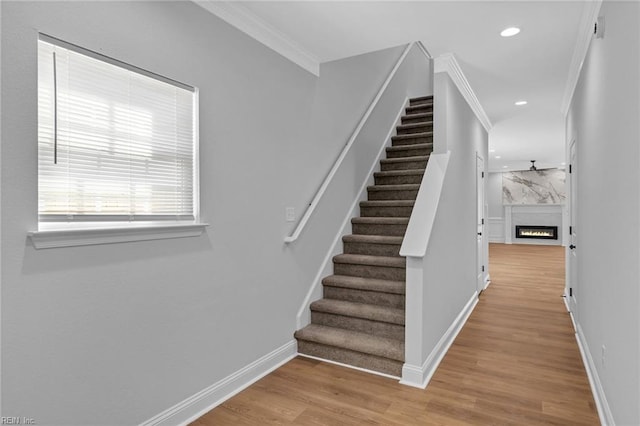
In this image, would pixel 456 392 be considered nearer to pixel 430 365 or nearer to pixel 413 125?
pixel 430 365

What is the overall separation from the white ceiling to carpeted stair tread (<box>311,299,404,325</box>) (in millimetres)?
2111

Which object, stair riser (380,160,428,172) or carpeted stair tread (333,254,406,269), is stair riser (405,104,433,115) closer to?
stair riser (380,160,428,172)

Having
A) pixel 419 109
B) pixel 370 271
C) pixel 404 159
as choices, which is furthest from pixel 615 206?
pixel 419 109

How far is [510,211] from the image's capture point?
13375mm

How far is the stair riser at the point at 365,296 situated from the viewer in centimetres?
315

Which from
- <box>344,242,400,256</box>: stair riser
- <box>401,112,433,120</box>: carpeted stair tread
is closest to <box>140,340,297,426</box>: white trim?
<box>344,242,400,256</box>: stair riser

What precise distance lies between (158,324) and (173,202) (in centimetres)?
66

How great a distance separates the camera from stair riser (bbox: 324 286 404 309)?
3154 millimetres

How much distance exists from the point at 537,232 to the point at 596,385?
12.0m

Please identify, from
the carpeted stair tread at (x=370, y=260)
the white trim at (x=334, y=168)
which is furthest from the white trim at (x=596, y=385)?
the white trim at (x=334, y=168)

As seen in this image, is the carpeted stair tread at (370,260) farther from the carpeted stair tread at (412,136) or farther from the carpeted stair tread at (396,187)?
the carpeted stair tread at (412,136)

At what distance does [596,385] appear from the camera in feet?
7.98

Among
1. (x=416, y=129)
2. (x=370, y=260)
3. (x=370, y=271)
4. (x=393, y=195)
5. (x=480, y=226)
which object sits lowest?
(x=370, y=271)

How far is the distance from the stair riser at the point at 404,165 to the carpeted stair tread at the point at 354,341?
2409 millimetres
